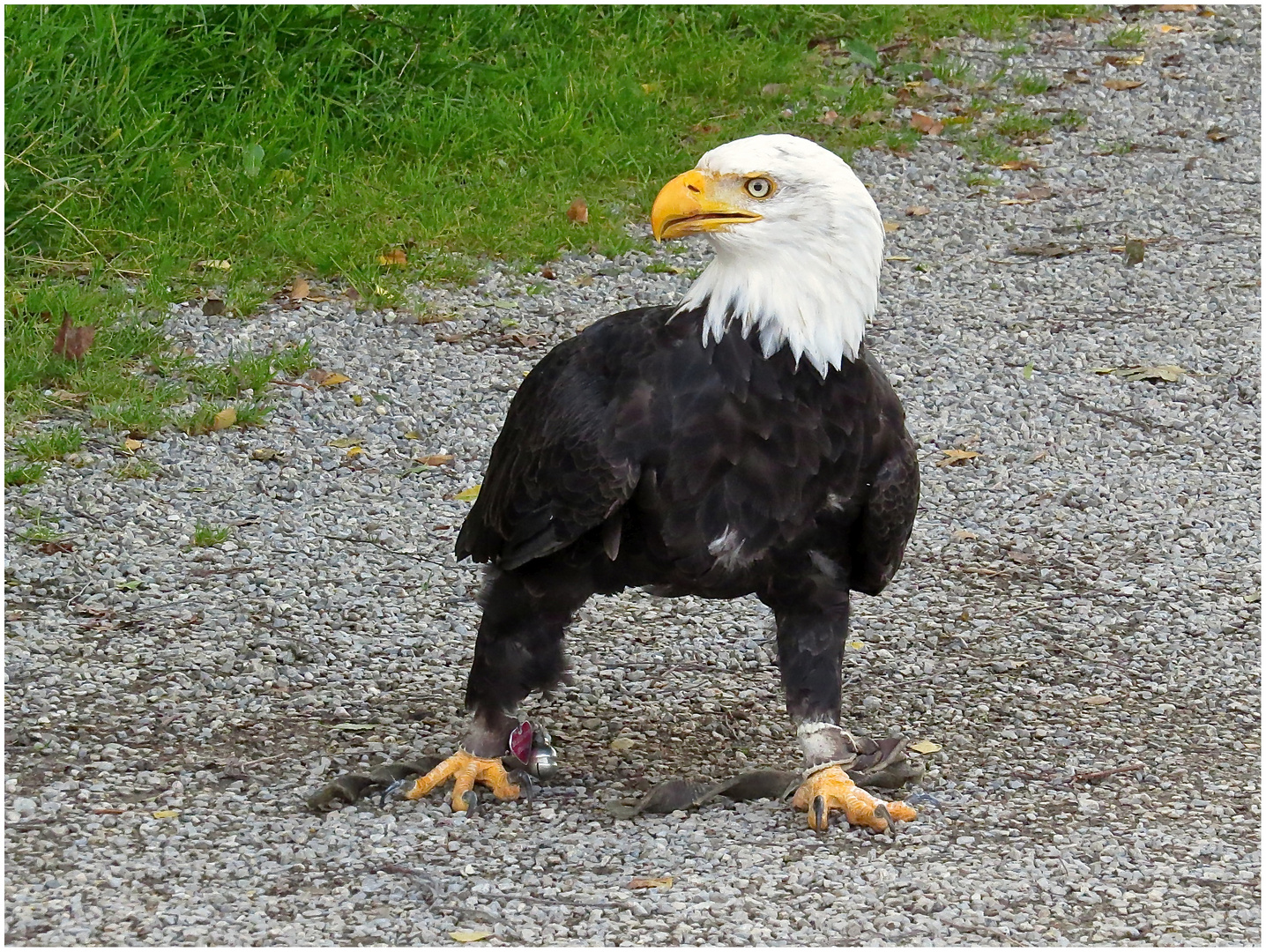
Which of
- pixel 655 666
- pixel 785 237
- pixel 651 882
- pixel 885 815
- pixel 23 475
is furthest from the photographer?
pixel 23 475

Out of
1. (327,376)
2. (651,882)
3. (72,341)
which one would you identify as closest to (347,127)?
(327,376)

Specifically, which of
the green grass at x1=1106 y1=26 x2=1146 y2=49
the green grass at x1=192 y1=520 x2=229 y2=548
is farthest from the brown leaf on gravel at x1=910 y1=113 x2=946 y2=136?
the green grass at x1=192 y1=520 x2=229 y2=548

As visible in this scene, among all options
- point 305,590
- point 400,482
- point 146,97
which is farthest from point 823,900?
point 146,97

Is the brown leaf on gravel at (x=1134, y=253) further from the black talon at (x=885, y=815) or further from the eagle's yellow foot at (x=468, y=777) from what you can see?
the eagle's yellow foot at (x=468, y=777)

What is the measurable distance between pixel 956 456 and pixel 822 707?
2510mm

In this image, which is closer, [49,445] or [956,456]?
[49,445]

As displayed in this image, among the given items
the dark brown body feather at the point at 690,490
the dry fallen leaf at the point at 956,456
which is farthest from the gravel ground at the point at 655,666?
the dark brown body feather at the point at 690,490

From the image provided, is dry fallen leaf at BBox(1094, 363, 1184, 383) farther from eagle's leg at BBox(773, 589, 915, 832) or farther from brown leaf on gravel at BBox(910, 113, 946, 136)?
eagle's leg at BBox(773, 589, 915, 832)

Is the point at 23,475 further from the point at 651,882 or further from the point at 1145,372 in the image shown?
the point at 1145,372

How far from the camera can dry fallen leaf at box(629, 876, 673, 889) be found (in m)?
3.69

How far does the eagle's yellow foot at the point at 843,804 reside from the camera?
4.04 m

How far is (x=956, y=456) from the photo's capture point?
21.3 ft

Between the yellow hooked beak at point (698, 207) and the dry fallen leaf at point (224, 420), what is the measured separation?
3.05 metres

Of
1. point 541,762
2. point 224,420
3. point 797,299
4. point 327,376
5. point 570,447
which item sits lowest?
point 541,762
